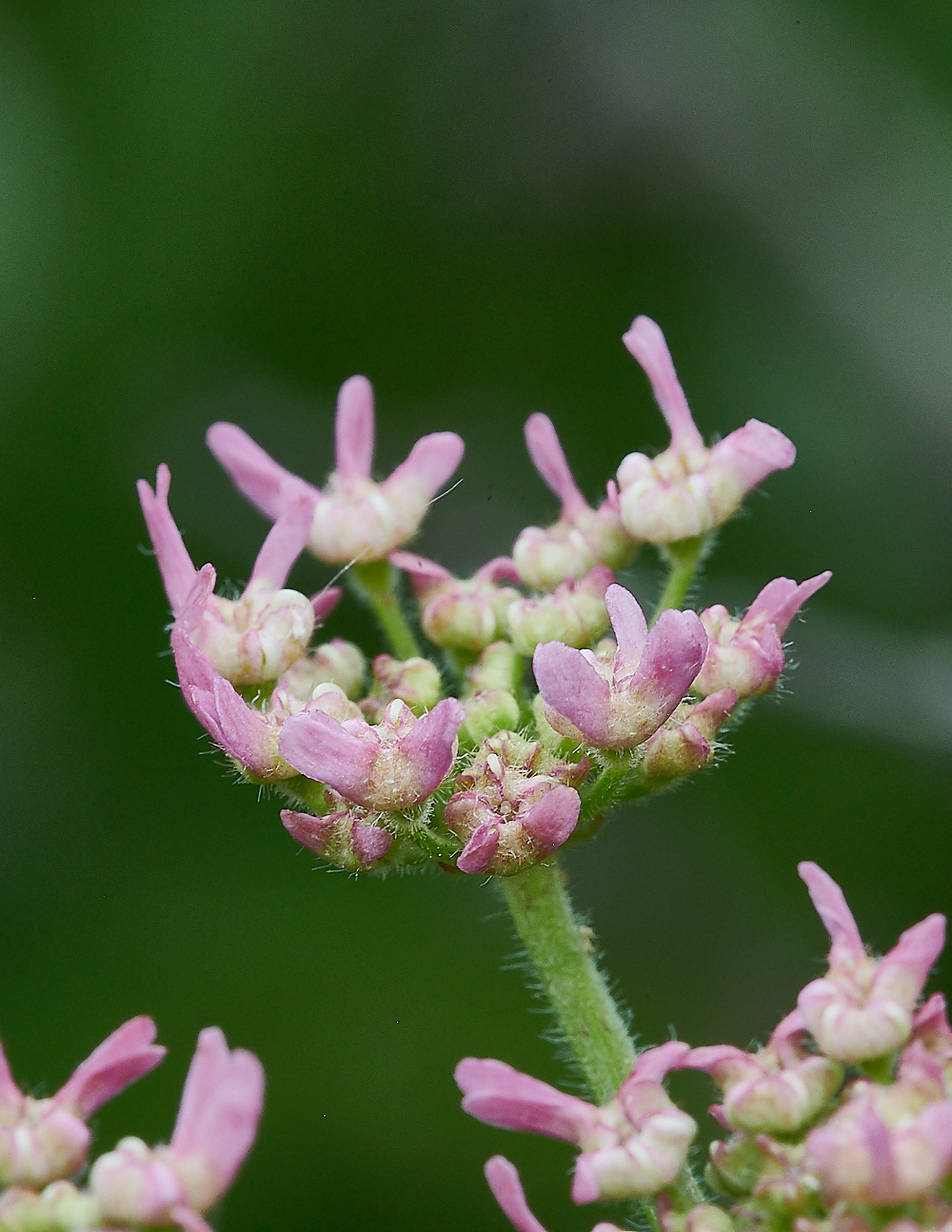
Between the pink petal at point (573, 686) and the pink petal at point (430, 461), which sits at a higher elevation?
the pink petal at point (430, 461)

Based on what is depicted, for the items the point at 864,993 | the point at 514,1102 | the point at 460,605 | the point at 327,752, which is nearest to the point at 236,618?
the point at 460,605

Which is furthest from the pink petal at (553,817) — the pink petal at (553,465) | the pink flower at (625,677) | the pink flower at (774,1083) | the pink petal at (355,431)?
the pink petal at (355,431)

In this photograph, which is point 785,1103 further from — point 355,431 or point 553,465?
point 355,431

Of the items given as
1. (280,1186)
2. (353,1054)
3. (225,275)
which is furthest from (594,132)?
(280,1186)

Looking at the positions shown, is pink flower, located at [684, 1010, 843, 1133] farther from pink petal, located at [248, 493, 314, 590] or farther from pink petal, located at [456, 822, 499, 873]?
pink petal, located at [248, 493, 314, 590]

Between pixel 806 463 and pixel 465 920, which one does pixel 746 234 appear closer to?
pixel 806 463

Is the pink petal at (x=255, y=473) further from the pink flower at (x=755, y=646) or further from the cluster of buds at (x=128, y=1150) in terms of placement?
the cluster of buds at (x=128, y=1150)
